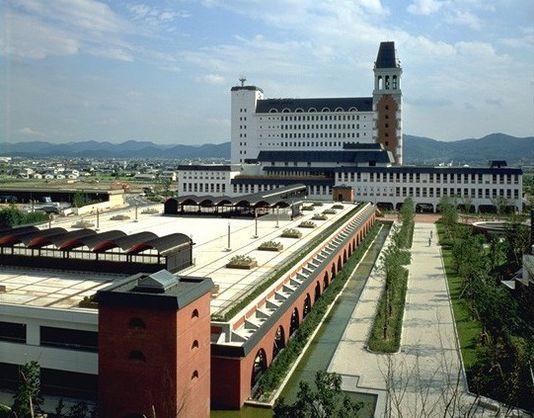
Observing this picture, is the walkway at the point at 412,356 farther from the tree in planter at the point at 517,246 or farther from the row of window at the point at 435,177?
the row of window at the point at 435,177

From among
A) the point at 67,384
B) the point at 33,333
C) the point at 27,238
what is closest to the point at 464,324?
the point at 67,384

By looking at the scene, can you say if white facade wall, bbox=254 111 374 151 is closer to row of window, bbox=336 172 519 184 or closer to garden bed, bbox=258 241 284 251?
row of window, bbox=336 172 519 184

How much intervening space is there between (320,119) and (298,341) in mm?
76045

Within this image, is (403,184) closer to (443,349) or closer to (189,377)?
(443,349)

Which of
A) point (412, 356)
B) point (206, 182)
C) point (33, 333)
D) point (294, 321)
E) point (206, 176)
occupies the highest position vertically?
point (206, 176)

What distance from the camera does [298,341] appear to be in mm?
23844

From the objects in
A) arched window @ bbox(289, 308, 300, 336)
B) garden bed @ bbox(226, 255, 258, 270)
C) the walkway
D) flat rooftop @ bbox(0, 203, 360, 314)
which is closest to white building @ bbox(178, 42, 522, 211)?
flat rooftop @ bbox(0, 203, 360, 314)

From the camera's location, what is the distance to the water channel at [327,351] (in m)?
17.7

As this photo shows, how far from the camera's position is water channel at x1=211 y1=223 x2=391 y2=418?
17.7 m

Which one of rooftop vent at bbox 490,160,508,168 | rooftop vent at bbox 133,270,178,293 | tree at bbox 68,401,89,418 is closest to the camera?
tree at bbox 68,401,89,418

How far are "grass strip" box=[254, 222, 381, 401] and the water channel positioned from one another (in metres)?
0.32

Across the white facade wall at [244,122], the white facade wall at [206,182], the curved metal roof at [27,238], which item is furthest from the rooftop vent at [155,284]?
the white facade wall at [244,122]

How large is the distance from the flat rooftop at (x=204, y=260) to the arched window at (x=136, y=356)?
4.71 meters

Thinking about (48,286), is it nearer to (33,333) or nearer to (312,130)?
(33,333)
